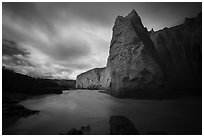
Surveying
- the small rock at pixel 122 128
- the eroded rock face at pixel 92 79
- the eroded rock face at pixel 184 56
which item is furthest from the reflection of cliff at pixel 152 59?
the eroded rock face at pixel 92 79

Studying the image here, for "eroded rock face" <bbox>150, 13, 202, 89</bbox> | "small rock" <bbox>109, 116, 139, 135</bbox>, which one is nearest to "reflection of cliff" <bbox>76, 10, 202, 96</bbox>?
"eroded rock face" <bbox>150, 13, 202, 89</bbox>

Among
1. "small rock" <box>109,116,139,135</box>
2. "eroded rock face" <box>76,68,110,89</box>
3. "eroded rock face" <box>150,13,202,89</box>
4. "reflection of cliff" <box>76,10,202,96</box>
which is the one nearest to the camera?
"small rock" <box>109,116,139,135</box>

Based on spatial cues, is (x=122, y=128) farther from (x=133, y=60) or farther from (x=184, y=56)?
(x=184, y=56)

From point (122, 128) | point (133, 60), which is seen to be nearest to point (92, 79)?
point (133, 60)

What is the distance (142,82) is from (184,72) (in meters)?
3.73

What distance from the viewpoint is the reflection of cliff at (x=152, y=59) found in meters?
8.50

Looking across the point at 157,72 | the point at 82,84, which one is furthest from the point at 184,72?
the point at 82,84

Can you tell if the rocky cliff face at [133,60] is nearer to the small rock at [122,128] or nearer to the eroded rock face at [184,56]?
the eroded rock face at [184,56]

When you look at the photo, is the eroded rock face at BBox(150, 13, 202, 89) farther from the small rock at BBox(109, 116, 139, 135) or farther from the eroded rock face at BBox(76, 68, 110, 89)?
the eroded rock face at BBox(76, 68, 110, 89)

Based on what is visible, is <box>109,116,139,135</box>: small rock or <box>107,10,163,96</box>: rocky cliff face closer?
<box>109,116,139,135</box>: small rock

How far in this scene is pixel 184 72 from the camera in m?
9.06

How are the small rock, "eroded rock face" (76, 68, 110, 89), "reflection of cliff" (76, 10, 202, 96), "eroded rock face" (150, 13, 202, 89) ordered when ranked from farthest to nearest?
1. "eroded rock face" (76, 68, 110, 89)
2. "reflection of cliff" (76, 10, 202, 96)
3. "eroded rock face" (150, 13, 202, 89)
4. the small rock

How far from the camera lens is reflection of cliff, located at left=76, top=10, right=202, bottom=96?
27.9 ft

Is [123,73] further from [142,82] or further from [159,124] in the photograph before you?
[159,124]
